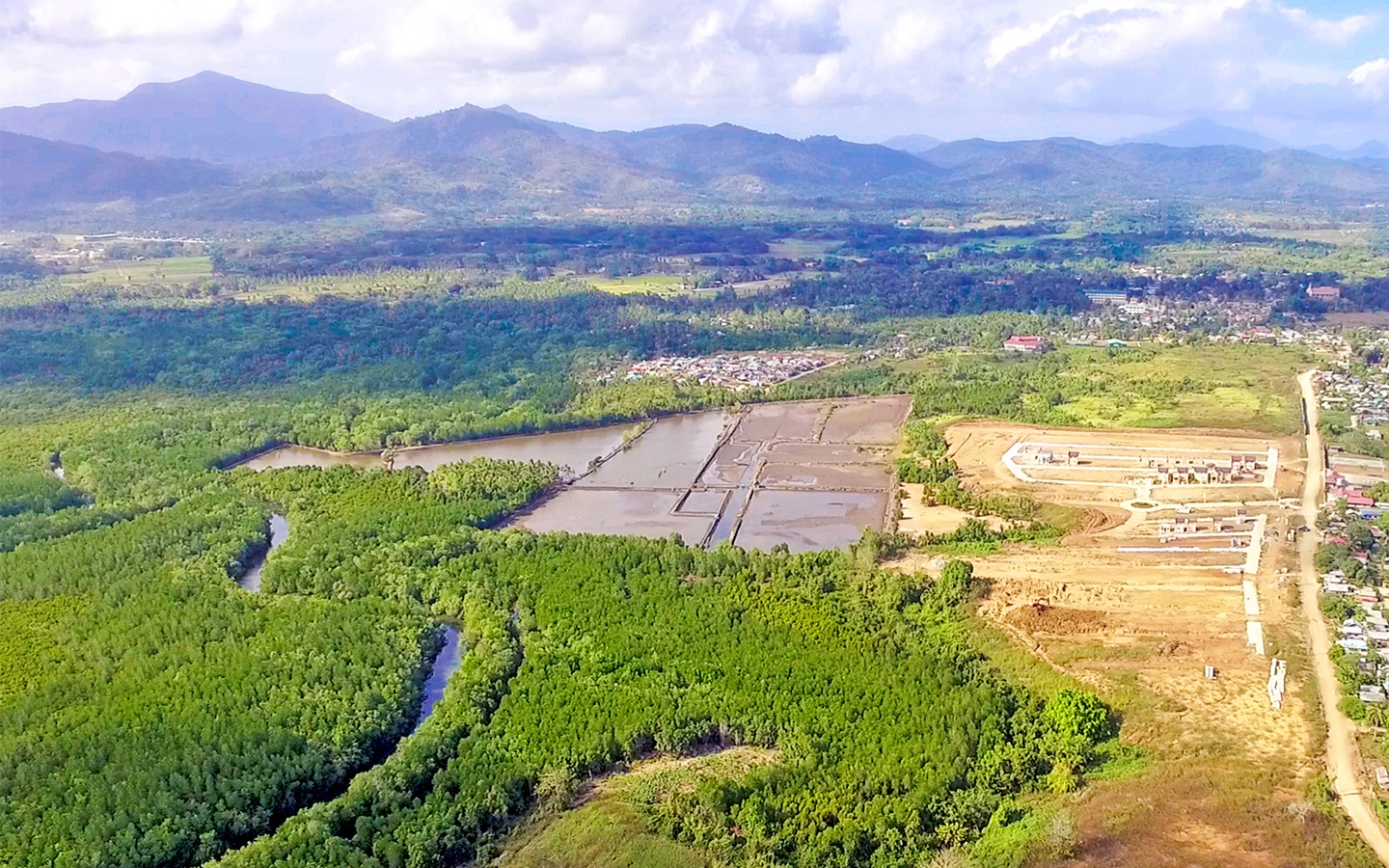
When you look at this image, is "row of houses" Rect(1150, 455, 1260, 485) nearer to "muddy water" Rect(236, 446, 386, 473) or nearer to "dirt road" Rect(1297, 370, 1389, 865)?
"dirt road" Rect(1297, 370, 1389, 865)

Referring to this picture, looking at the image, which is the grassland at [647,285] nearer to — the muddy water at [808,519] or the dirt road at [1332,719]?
the muddy water at [808,519]

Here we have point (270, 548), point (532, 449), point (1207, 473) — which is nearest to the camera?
point (270, 548)

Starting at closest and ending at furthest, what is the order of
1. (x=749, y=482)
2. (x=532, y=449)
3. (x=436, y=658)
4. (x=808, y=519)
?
(x=436, y=658), (x=808, y=519), (x=749, y=482), (x=532, y=449)

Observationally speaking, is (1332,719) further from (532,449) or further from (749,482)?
(532,449)

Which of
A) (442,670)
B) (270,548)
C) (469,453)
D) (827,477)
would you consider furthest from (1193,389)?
(270,548)

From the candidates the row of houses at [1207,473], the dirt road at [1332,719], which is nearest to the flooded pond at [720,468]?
the row of houses at [1207,473]

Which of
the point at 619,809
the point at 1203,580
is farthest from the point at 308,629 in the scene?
the point at 1203,580
